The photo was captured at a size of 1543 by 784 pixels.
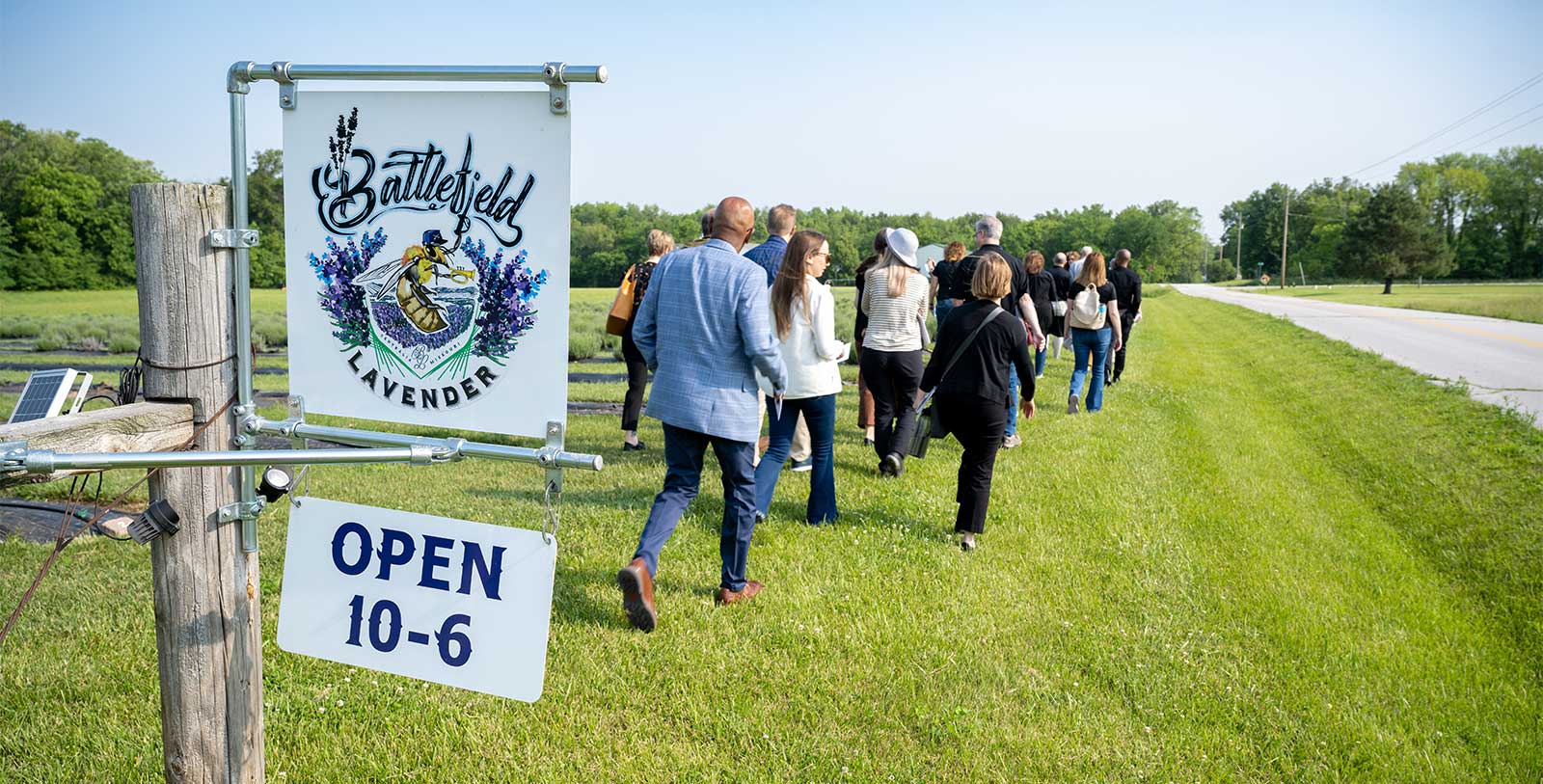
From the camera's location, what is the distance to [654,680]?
13.6 feet

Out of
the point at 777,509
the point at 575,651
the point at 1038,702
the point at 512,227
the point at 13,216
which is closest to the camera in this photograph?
the point at 512,227

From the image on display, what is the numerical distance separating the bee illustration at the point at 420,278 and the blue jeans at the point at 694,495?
2.25 meters

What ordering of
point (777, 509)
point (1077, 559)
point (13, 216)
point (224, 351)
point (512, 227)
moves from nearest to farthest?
point (512, 227) < point (224, 351) < point (1077, 559) < point (777, 509) < point (13, 216)

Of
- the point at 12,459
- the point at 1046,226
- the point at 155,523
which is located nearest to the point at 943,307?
the point at 155,523

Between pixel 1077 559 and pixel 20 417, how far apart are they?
17.7 feet

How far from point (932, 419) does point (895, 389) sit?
0.99m

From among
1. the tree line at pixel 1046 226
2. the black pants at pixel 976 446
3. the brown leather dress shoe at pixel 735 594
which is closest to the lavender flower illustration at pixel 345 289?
the brown leather dress shoe at pixel 735 594

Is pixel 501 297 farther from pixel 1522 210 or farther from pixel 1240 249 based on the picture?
pixel 1240 249

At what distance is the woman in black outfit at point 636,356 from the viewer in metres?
7.93

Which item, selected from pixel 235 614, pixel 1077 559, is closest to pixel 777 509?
pixel 1077 559

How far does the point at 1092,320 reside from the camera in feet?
36.2

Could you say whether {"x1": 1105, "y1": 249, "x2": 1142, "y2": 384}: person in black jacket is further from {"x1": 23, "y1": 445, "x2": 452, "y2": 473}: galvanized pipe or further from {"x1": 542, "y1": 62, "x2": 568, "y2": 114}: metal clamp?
{"x1": 23, "y1": 445, "x2": 452, "y2": 473}: galvanized pipe

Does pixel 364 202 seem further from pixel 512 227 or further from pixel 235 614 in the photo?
pixel 235 614

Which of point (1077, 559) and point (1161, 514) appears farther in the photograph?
point (1161, 514)
